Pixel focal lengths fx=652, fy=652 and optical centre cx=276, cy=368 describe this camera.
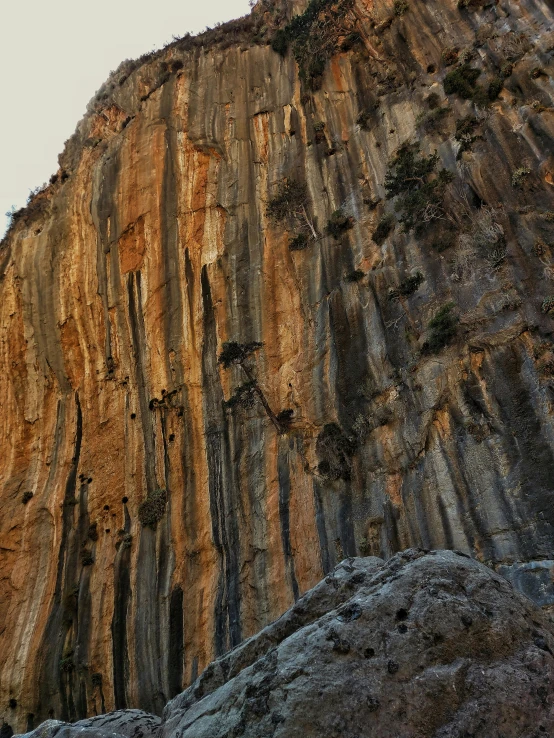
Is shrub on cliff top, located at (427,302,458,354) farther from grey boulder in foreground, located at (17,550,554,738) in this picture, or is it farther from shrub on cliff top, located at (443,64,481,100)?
grey boulder in foreground, located at (17,550,554,738)

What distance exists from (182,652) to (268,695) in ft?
41.9

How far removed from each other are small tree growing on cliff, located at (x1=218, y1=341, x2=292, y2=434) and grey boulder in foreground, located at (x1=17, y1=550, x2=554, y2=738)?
1196cm

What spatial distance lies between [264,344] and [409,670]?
1621cm

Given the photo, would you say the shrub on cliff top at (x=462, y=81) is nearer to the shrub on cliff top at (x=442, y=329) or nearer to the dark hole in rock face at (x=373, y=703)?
the shrub on cliff top at (x=442, y=329)

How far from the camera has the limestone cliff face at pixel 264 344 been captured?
1702cm

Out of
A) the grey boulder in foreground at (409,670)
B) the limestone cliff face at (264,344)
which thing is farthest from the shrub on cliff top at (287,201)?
the grey boulder in foreground at (409,670)

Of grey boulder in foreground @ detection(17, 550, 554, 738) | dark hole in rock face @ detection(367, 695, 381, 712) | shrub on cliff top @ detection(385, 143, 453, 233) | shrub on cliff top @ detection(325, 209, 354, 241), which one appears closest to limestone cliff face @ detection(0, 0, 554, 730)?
shrub on cliff top @ detection(385, 143, 453, 233)

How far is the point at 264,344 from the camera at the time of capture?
22.6m

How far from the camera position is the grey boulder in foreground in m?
6.58

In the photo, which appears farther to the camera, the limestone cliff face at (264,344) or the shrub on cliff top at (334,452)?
the shrub on cliff top at (334,452)

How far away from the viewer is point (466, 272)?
18.9 m

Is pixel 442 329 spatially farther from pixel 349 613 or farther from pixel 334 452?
pixel 349 613

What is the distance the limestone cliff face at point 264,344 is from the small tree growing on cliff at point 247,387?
34 centimetres

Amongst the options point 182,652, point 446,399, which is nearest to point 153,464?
point 182,652
